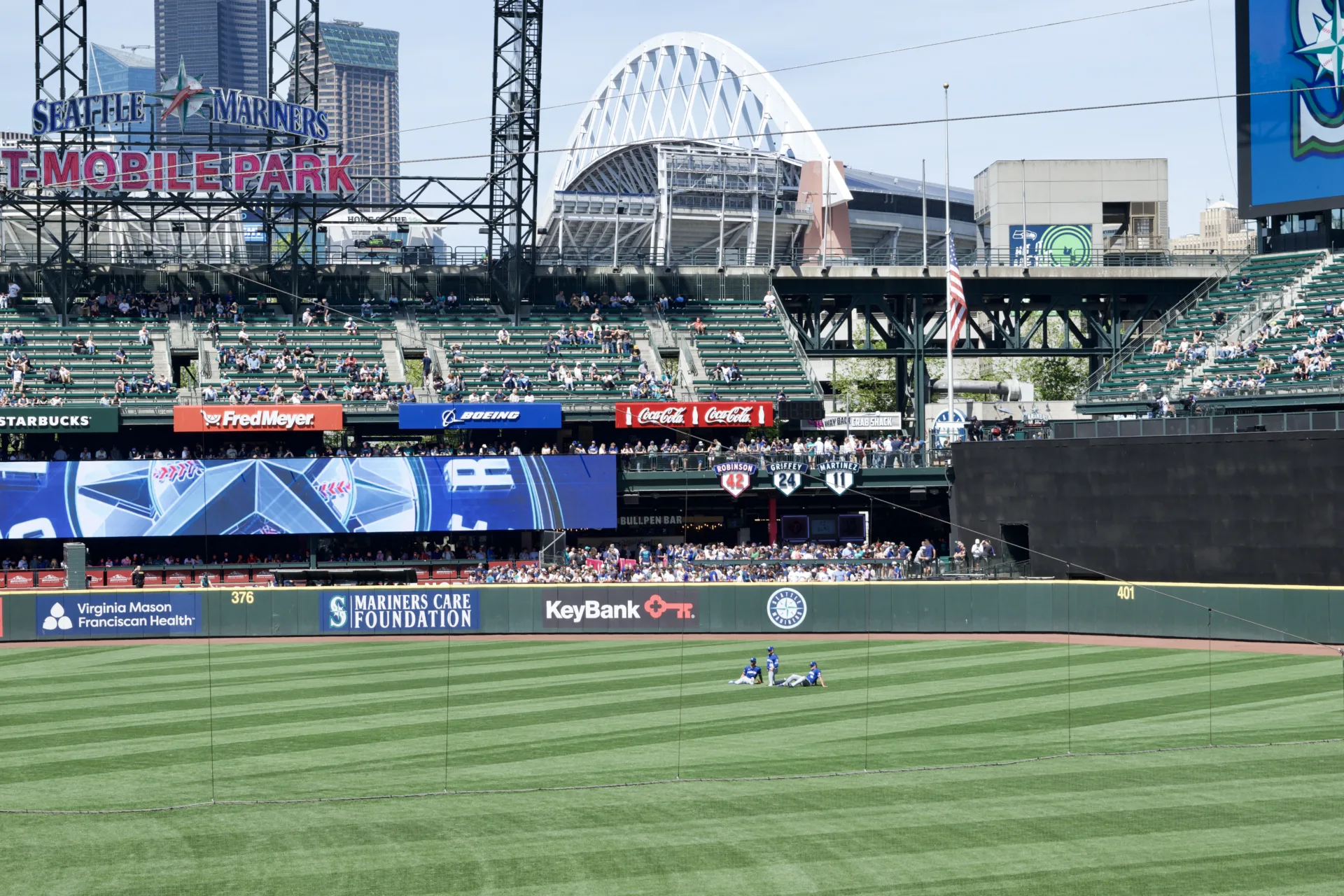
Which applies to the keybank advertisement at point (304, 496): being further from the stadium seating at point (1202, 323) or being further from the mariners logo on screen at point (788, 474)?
the stadium seating at point (1202, 323)

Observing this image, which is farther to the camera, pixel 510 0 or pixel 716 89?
pixel 716 89

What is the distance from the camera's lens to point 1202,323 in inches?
2009

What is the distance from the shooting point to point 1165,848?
16.2 meters

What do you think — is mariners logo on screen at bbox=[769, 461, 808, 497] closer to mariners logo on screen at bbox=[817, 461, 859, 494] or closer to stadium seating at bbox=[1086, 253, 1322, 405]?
mariners logo on screen at bbox=[817, 461, 859, 494]

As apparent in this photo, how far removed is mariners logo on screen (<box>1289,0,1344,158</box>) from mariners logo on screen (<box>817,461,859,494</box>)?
1962 centimetres

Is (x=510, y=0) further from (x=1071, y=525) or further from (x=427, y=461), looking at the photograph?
(x=1071, y=525)

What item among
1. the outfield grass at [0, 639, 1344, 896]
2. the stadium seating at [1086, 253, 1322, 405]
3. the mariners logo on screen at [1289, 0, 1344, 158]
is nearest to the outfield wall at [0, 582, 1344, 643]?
the outfield grass at [0, 639, 1344, 896]

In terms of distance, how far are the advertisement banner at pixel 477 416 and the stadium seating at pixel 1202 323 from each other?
19.2 metres

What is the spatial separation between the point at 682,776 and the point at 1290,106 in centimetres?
4037

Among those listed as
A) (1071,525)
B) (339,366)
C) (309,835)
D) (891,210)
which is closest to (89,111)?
(339,366)

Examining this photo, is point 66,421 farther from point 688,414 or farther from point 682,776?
point 682,776

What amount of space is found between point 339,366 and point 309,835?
123 ft

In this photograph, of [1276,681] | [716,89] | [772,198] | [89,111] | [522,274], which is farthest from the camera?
[716,89]

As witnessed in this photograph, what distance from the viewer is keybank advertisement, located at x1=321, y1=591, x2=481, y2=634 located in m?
39.4
